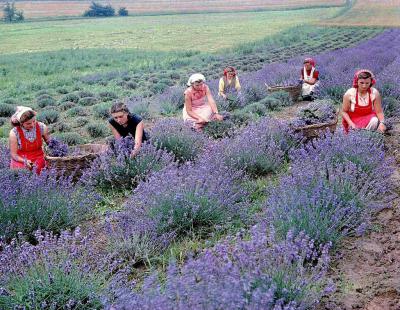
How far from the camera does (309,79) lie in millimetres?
8891

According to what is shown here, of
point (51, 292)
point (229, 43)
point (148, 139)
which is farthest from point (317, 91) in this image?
point (229, 43)

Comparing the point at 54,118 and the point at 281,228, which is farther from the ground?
the point at 281,228

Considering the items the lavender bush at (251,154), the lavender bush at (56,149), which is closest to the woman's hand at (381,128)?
the lavender bush at (251,154)

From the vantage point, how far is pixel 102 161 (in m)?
4.69

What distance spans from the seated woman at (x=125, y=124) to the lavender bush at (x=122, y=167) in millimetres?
221

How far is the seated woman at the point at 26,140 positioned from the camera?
194 inches

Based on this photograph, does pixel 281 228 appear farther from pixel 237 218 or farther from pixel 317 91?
pixel 317 91

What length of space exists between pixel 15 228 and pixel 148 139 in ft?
6.84

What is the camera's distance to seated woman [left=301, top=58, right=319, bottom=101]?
8.83 metres

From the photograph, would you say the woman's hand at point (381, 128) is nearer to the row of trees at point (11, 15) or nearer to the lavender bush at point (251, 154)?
the lavender bush at point (251, 154)

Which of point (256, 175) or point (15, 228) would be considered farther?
point (256, 175)

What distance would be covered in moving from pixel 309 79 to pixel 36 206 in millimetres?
6343

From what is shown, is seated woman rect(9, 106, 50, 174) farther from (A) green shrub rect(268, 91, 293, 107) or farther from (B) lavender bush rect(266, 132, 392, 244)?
(A) green shrub rect(268, 91, 293, 107)

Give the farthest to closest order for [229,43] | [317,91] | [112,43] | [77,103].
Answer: [112,43], [229,43], [77,103], [317,91]
